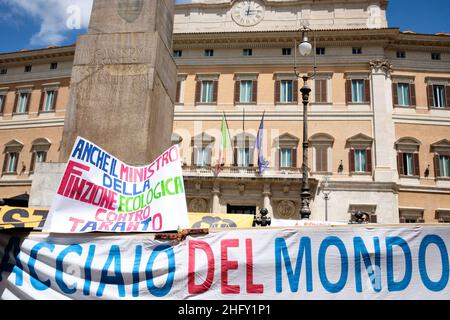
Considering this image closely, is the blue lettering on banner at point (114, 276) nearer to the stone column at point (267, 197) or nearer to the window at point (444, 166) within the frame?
the stone column at point (267, 197)

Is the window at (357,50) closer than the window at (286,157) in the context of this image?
No

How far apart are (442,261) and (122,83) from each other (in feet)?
16.7

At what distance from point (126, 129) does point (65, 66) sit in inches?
1183

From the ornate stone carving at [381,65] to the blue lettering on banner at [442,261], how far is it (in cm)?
2607

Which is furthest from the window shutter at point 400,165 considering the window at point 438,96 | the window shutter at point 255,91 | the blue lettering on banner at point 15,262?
the blue lettering on banner at point 15,262

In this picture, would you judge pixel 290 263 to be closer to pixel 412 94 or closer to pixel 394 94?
pixel 394 94

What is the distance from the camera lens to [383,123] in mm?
26703

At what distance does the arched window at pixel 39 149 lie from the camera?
103 feet

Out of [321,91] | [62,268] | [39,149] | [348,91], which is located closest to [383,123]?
[348,91]

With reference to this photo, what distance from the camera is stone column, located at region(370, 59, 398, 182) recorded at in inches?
1009

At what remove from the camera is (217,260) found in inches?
150
